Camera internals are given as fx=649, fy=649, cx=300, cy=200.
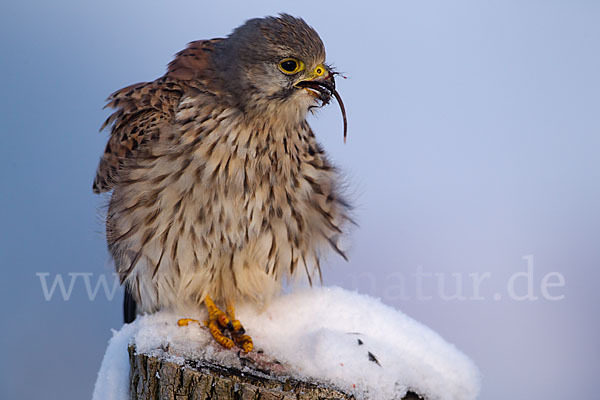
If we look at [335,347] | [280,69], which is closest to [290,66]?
[280,69]

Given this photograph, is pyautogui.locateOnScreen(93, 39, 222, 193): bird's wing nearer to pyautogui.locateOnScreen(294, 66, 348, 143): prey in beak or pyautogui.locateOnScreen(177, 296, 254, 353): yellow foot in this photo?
pyautogui.locateOnScreen(294, 66, 348, 143): prey in beak

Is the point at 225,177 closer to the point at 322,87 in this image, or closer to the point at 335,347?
the point at 322,87

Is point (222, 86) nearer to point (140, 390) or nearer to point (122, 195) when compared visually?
point (122, 195)

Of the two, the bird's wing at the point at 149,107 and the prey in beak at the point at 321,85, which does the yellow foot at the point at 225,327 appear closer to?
the bird's wing at the point at 149,107

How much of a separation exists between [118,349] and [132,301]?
43 centimetres

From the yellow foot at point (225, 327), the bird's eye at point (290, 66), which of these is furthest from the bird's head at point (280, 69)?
the yellow foot at point (225, 327)

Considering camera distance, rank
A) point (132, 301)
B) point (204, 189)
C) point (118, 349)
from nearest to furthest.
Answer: point (204, 189) < point (118, 349) < point (132, 301)

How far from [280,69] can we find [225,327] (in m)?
0.89

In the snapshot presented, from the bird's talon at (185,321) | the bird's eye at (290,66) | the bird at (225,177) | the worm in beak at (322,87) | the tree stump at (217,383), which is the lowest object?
the tree stump at (217,383)

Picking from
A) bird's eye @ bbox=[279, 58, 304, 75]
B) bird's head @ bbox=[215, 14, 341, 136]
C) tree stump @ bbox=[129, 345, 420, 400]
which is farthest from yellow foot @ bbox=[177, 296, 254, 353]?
bird's eye @ bbox=[279, 58, 304, 75]

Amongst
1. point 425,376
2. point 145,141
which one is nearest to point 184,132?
point 145,141

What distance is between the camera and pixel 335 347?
1.98 m

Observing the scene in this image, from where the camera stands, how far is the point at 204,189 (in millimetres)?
2064

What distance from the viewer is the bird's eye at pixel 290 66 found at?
6.29ft
